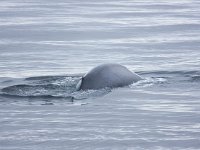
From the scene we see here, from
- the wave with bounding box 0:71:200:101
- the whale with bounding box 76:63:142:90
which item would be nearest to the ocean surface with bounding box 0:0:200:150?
the wave with bounding box 0:71:200:101

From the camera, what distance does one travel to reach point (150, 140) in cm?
964

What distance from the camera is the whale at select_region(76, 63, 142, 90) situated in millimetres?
13039

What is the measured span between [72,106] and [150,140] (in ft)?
8.00

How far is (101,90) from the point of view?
1304 cm

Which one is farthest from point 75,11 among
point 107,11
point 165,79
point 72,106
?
point 72,106

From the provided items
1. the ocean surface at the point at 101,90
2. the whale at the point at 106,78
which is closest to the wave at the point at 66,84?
the ocean surface at the point at 101,90

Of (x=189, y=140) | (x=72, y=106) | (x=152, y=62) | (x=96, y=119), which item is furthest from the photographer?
(x=152, y=62)

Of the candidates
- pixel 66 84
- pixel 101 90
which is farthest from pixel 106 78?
pixel 66 84

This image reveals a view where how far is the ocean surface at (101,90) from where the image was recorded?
989cm

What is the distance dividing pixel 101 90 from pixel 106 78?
364 mm

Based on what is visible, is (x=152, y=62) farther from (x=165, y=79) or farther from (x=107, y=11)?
(x=107, y=11)

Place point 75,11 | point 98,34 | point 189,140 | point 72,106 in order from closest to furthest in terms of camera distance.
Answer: point 189,140 < point 72,106 < point 98,34 < point 75,11

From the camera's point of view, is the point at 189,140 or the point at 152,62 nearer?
the point at 189,140

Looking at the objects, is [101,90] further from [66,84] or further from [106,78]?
[66,84]
